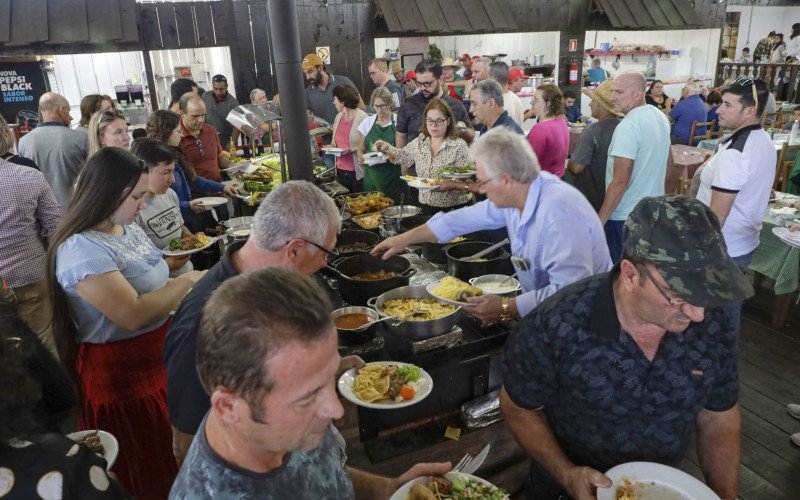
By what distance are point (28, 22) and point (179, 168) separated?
5.13 metres

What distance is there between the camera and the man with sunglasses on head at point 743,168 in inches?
117

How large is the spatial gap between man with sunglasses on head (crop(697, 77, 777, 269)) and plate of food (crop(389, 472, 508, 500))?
2.42 m

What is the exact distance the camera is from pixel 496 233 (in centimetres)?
364

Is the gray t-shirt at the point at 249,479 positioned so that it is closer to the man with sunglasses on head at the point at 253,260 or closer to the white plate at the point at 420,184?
the man with sunglasses on head at the point at 253,260

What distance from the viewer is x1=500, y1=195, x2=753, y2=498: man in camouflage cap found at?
1.30 metres

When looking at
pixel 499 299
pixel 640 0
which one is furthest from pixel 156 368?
pixel 640 0

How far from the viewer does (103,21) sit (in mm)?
7324

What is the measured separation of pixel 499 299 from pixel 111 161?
1.61 m

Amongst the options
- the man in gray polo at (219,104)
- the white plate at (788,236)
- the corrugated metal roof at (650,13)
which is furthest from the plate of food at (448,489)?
the corrugated metal roof at (650,13)

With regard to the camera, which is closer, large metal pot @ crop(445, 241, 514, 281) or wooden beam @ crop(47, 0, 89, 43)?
large metal pot @ crop(445, 241, 514, 281)

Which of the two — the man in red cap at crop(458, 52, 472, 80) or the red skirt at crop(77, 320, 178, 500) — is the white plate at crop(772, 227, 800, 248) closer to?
the red skirt at crop(77, 320, 178, 500)

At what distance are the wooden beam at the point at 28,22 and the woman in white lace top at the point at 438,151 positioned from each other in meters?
5.91

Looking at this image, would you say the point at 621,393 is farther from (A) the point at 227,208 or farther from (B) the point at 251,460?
(A) the point at 227,208

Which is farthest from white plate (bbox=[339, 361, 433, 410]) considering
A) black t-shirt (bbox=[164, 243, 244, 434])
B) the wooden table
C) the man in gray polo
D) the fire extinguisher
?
the fire extinguisher
